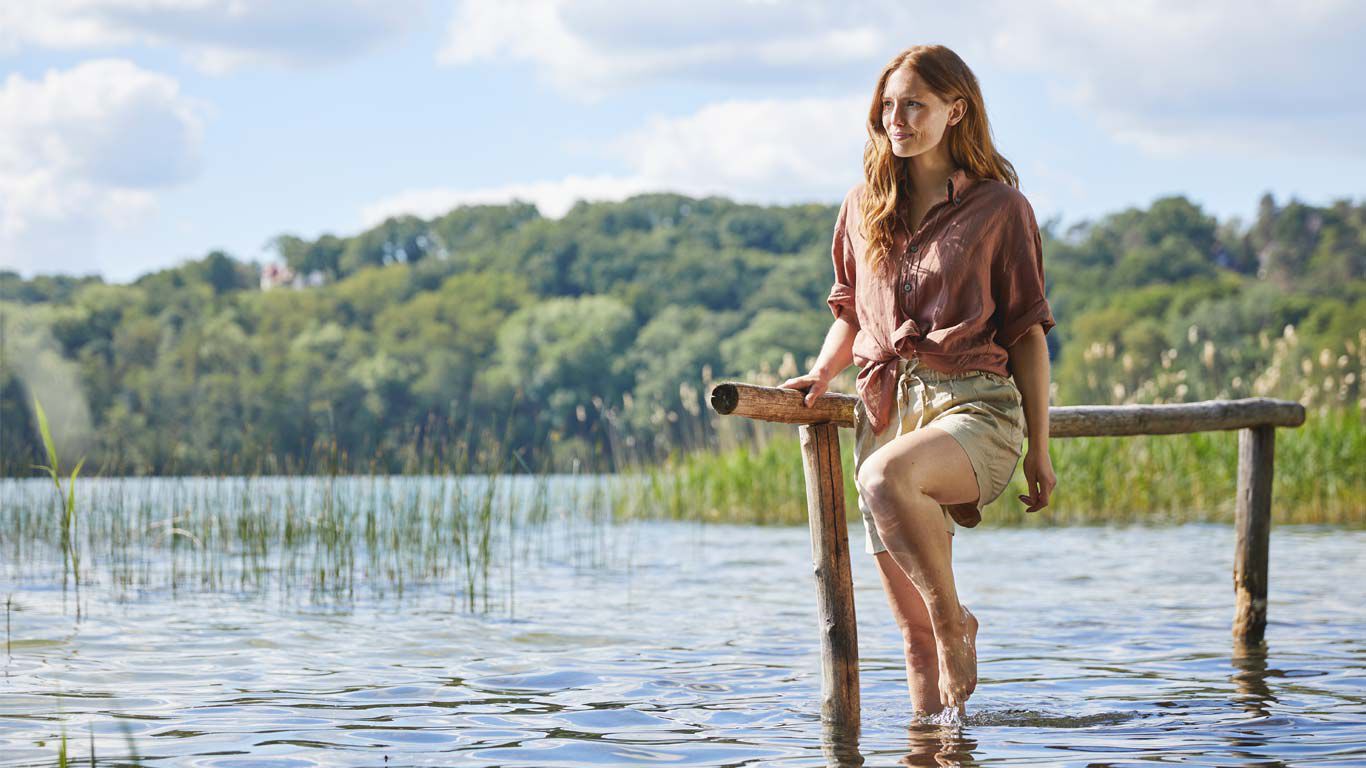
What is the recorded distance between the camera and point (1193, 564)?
1089cm

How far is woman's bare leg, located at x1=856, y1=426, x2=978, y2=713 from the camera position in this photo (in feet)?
11.9

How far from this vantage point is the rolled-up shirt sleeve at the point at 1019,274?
12.3ft

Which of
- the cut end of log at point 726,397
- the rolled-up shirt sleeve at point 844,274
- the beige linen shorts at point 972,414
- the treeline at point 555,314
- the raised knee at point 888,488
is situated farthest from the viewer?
the treeline at point 555,314

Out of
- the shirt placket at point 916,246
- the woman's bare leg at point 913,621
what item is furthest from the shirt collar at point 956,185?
the woman's bare leg at point 913,621

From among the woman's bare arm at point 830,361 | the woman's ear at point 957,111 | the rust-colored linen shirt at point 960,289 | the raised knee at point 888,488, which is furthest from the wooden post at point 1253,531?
the raised knee at point 888,488

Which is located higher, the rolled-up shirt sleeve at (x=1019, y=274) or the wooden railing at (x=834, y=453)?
the rolled-up shirt sleeve at (x=1019, y=274)

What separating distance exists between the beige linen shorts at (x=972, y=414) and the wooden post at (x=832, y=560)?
44cm

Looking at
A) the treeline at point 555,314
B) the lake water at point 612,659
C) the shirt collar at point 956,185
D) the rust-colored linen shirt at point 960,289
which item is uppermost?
the treeline at point 555,314

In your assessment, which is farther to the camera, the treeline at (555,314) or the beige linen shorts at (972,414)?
the treeline at (555,314)

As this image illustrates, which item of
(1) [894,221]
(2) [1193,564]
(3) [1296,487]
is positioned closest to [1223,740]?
(1) [894,221]

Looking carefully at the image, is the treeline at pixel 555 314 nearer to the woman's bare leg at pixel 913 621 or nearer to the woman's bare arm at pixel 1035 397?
the woman's bare leg at pixel 913 621

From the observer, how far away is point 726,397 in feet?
12.6

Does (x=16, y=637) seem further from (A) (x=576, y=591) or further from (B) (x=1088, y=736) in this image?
(B) (x=1088, y=736)

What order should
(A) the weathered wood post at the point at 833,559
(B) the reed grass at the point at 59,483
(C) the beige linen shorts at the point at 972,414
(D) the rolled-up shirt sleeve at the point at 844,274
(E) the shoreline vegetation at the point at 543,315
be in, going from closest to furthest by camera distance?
1. (C) the beige linen shorts at the point at 972,414
2. (D) the rolled-up shirt sleeve at the point at 844,274
3. (A) the weathered wood post at the point at 833,559
4. (B) the reed grass at the point at 59,483
5. (E) the shoreline vegetation at the point at 543,315
